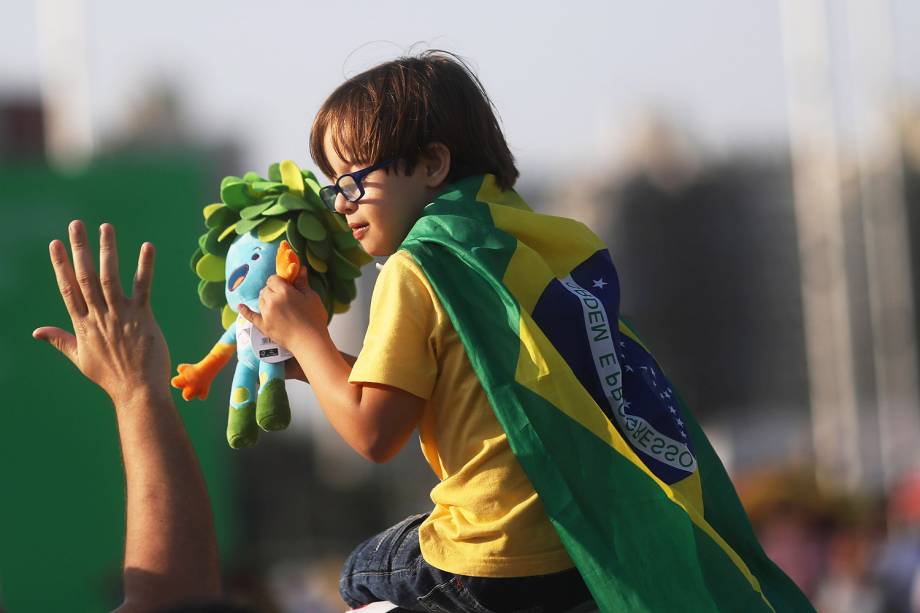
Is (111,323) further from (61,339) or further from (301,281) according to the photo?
(301,281)

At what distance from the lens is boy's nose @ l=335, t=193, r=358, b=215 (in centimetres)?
276

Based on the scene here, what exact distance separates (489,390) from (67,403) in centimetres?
989

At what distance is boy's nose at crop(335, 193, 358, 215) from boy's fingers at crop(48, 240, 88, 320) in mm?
635

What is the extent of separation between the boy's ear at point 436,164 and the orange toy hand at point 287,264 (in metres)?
0.30

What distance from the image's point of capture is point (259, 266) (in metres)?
2.88

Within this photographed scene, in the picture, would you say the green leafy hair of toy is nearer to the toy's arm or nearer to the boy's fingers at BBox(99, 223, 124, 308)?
the toy's arm

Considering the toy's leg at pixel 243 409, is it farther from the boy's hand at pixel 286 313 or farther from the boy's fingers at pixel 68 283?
the boy's fingers at pixel 68 283

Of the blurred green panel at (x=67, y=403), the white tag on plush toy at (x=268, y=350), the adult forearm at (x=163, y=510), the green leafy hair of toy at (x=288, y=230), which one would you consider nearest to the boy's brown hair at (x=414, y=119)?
the green leafy hair of toy at (x=288, y=230)

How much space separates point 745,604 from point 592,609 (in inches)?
11.4

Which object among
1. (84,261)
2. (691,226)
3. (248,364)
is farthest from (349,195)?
(691,226)

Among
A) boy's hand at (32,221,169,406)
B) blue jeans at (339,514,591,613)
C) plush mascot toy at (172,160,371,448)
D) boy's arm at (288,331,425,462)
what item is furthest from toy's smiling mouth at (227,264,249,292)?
blue jeans at (339,514,591,613)

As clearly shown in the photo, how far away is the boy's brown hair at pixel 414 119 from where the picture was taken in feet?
8.98

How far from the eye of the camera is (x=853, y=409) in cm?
2303

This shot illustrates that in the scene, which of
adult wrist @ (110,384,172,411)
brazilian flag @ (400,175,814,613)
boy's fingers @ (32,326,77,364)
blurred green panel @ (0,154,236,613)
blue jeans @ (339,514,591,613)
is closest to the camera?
brazilian flag @ (400,175,814,613)
